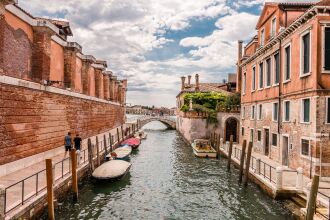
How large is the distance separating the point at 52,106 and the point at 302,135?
40.5 ft

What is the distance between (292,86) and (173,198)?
26.3 feet

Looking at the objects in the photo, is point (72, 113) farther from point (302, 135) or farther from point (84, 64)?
point (302, 135)

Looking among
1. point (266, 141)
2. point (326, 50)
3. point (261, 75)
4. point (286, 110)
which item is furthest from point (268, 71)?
point (326, 50)

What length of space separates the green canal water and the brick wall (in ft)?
9.42

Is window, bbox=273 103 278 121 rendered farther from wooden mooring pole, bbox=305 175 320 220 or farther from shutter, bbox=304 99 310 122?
wooden mooring pole, bbox=305 175 320 220

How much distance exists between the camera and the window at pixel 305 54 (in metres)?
13.2

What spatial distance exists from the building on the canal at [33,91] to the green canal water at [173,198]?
2926 mm

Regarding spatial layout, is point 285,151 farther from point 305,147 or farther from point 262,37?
point 262,37

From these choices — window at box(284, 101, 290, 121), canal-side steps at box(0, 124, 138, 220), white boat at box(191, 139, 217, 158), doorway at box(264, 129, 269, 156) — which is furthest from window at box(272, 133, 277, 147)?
canal-side steps at box(0, 124, 138, 220)

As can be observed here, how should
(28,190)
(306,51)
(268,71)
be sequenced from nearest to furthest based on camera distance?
1. (28,190)
2. (306,51)
3. (268,71)

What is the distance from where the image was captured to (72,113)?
19.5 metres

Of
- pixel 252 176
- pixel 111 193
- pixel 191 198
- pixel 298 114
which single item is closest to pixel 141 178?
pixel 111 193

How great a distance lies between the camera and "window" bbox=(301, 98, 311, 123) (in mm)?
13219

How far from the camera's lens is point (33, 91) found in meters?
13.2
